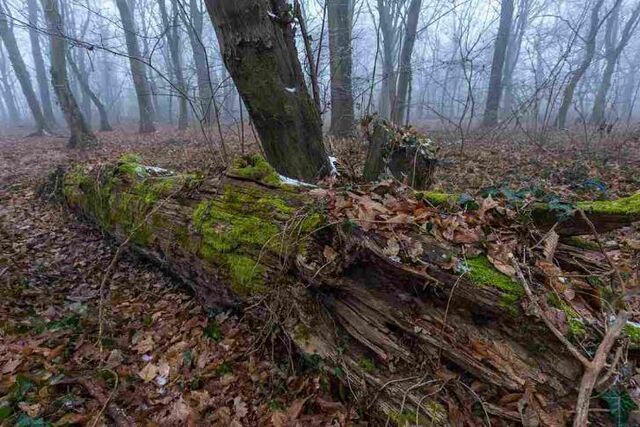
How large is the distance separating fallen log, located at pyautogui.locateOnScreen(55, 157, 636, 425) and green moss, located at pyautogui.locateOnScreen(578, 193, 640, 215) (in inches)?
36.3

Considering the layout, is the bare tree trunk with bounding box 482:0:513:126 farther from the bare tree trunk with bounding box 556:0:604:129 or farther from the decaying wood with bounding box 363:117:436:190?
the decaying wood with bounding box 363:117:436:190

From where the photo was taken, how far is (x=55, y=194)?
615 centimetres

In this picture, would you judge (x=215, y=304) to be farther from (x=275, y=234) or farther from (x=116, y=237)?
(x=116, y=237)

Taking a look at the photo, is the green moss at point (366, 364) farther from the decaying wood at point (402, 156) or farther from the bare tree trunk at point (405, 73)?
the bare tree trunk at point (405, 73)

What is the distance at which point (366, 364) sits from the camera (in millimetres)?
2441

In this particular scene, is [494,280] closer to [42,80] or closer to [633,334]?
[633,334]

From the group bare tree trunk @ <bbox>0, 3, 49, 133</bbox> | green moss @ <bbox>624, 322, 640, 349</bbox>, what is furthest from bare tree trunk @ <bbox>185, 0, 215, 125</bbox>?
bare tree trunk @ <bbox>0, 3, 49, 133</bbox>

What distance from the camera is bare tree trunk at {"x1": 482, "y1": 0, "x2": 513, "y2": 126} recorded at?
14.7m

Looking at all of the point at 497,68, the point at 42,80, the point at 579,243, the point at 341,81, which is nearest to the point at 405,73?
the point at 341,81

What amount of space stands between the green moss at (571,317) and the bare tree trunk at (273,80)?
9.36 ft

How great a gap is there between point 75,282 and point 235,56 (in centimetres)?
311

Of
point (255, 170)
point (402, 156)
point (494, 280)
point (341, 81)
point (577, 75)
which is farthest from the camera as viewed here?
point (341, 81)

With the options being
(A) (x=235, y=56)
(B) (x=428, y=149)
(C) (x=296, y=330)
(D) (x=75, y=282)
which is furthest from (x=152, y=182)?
(B) (x=428, y=149)

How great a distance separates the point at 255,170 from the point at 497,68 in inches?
607
